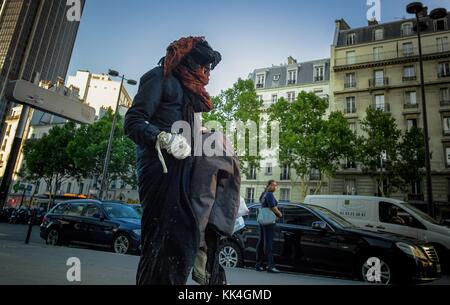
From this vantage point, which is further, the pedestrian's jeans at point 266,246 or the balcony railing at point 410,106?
the balcony railing at point 410,106

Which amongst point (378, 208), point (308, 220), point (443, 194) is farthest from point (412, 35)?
point (308, 220)

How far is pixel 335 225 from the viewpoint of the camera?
6.03 m

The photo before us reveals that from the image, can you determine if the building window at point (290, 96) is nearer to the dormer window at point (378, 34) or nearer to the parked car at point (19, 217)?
the dormer window at point (378, 34)

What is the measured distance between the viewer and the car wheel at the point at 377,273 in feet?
17.3

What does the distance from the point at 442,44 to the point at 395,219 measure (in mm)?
27569

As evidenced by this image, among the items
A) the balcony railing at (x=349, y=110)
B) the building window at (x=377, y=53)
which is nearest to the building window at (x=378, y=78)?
the building window at (x=377, y=53)

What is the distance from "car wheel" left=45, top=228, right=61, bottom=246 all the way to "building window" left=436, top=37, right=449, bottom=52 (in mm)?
33746

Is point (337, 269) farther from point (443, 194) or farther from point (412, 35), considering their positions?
point (412, 35)

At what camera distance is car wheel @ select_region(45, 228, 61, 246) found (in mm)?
8462

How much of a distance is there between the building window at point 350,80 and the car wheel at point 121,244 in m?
30.0

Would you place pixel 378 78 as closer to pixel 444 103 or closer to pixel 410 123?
pixel 410 123

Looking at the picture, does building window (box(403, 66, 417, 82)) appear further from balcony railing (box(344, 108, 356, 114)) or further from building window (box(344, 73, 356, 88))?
balcony railing (box(344, 108, 356, 114))
